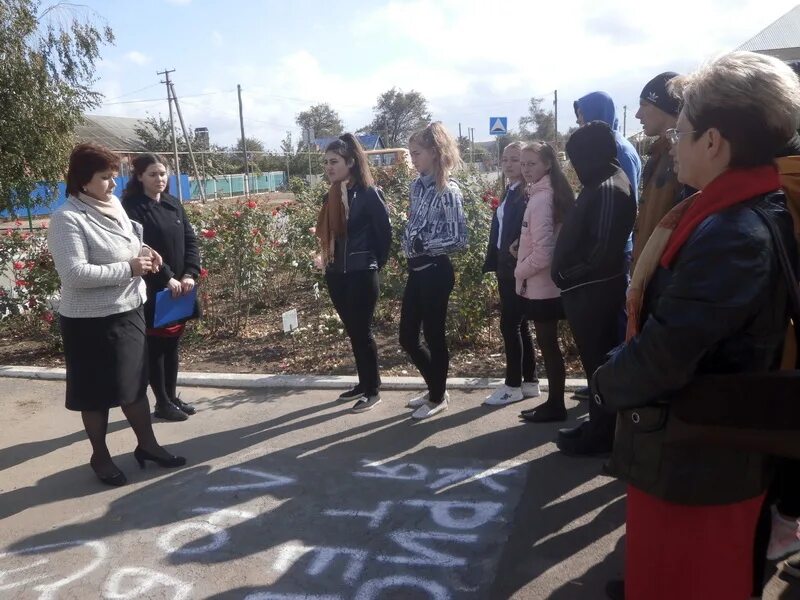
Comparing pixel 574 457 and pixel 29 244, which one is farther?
pixel 29 244

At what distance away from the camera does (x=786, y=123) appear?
1.66 metres

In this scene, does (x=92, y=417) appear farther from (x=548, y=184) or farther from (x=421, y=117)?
(x=421, y=117)

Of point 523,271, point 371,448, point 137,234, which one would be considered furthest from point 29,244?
point 523,271

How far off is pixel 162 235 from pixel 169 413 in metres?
1.25

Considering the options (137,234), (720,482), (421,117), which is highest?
(421,117)

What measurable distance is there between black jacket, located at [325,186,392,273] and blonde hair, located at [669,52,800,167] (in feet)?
9.50

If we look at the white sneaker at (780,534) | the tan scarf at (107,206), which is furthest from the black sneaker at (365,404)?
the white sneaker at (780,534)

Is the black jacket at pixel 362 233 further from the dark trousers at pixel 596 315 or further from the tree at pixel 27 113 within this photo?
the tree at pixel 27 113

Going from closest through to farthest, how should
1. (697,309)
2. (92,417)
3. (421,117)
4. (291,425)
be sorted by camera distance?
(697,309) < (92,417) < (291,425) < (421,117)

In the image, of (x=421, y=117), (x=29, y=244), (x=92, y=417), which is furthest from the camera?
(x=421, y=117)

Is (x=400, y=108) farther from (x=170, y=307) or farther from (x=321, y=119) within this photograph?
(x=170, y=307)

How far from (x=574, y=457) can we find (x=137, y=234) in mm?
2869

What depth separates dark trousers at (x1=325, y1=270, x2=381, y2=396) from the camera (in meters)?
4.49

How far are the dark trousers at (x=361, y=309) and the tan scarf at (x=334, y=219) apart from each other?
202 millimetres
